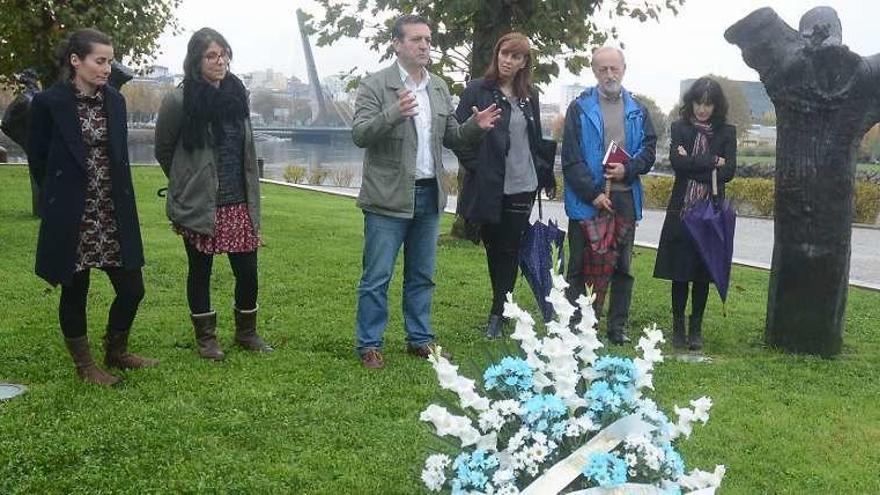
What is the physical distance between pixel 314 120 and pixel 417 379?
55.5 meters

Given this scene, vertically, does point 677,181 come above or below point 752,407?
above

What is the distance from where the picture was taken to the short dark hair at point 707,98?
5.71m

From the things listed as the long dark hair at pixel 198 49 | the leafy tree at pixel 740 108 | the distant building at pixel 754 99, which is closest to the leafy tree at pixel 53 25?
the long dark hair at pixel 198 49

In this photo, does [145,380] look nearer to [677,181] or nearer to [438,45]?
[677,181]

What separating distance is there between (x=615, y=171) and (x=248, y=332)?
2293mm

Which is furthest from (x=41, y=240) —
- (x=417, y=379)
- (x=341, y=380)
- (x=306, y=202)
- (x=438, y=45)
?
(x=306, y=202)

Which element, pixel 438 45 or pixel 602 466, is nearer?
pixel 602 466

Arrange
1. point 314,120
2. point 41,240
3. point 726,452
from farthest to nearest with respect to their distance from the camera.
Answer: point 314,120
point 41,240
point 726,452

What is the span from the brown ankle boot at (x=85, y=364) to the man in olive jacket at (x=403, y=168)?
131 centimetres

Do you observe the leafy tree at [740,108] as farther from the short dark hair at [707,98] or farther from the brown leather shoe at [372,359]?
the brown leather shoe at [372,359]

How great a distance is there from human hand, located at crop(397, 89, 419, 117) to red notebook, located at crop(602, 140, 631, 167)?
4.52ft

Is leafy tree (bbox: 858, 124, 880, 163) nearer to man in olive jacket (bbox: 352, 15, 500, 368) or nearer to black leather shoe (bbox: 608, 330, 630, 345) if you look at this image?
black leather shoe (bbox: 608, 330, 630, 345)

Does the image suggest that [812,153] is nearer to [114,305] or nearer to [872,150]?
[114,305]

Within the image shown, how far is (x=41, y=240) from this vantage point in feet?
14.2
